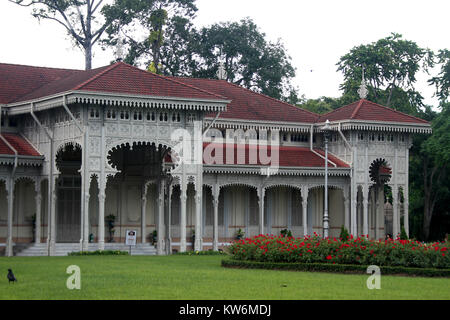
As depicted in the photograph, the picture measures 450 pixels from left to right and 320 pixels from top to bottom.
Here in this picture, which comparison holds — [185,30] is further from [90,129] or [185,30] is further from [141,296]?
[141,296]

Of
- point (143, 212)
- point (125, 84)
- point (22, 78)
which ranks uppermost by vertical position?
point (22, 78)

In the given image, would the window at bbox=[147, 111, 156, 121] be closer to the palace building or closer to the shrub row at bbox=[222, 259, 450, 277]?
the palace building

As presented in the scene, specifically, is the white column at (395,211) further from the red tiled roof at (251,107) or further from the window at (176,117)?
the window at (176,117)

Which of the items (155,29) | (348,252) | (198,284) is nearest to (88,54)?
(155,29)

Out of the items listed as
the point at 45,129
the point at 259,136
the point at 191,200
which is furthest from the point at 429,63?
the point at 45,129

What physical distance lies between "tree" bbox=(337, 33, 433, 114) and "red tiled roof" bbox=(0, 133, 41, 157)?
2929cm

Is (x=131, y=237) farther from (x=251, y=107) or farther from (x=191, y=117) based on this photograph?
(x=251, y=107)

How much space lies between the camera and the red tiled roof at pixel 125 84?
37.7m

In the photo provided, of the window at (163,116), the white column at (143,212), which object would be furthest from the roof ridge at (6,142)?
the white column at (143,212)

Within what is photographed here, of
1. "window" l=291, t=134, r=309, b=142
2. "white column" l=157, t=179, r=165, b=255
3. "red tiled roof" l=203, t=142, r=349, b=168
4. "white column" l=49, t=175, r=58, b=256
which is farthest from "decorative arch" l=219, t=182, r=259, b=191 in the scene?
"white column" l=49, t=175, r=58, b=256

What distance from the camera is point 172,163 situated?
41.9 meters

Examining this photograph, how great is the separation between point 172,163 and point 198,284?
771 inches

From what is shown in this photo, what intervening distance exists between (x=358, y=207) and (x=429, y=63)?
68.3 ft

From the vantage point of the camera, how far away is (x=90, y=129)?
37.4 m
